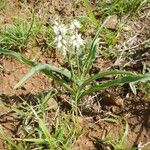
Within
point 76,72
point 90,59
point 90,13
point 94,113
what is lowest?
point 94,113

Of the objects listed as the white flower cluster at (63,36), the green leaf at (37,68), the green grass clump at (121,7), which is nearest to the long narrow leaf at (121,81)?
the green leaf at (37,68)

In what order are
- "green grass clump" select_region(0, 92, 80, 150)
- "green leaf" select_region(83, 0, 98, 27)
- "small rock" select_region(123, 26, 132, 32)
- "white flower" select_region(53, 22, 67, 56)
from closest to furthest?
"white flower" select_region(53, 22, 67, 56) → "green grass clump" select_region(0, 92, 80, 150) → "green leaf" select_region(83, 0, 98, 27) → "small rock" select_region(123, 26, 132, 32)

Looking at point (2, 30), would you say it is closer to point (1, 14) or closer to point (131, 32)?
point (1, 14)

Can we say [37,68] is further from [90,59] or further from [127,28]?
[127,28]

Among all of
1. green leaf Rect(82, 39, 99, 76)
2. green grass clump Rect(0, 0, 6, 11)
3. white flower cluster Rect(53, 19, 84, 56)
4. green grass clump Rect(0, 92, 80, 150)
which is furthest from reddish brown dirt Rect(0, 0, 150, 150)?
white flower cluster Rect(53, 19, 84, 56)

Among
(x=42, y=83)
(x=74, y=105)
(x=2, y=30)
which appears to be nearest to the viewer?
(x=74, y=105)

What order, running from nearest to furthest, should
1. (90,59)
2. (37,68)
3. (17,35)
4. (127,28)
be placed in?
(37,68) → (90,59) → (17,35) → (127,28)

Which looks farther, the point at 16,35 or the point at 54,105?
the point at 16,35

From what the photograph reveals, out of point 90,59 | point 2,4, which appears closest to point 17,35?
point 2,4

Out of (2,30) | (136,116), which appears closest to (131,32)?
(136,116)

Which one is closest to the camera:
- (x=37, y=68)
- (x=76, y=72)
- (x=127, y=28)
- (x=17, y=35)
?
(x=37, y=68)

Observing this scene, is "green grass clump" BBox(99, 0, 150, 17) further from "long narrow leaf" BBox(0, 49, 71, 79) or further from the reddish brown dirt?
"long narrow leaf" BBox(0, 49, 71, 79)
